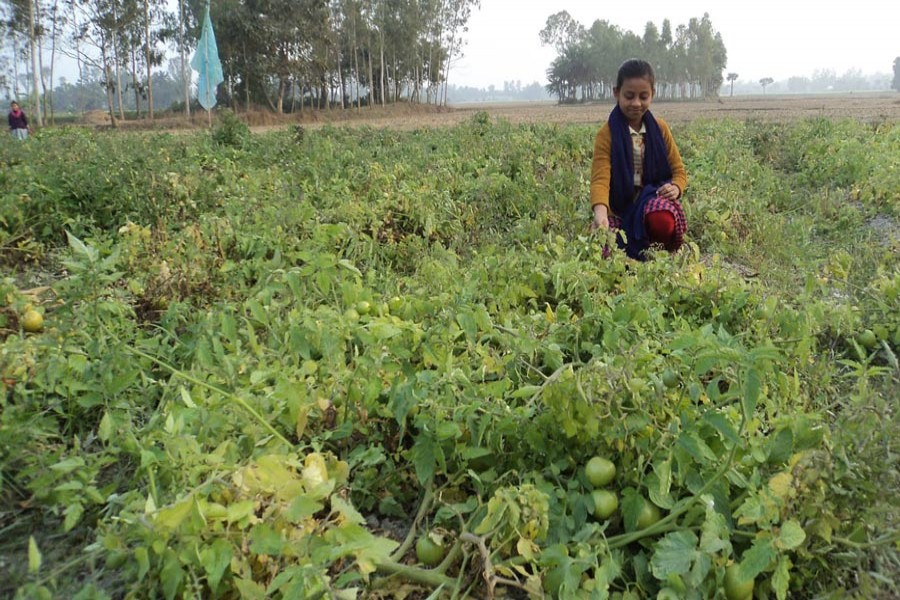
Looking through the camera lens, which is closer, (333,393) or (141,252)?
(333,393)

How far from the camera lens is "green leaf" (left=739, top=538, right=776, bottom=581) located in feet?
4.18

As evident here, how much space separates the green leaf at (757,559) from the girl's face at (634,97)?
114 inches

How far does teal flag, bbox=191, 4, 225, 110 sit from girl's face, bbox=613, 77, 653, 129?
47.8 feet

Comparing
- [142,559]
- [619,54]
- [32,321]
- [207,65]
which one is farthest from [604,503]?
[619,54]

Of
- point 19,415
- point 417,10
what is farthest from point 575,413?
point 417,10

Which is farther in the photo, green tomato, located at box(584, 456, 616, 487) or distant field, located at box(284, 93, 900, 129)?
distant field, located at box(284, 93, 900, 129)

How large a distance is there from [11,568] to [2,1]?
37.8m

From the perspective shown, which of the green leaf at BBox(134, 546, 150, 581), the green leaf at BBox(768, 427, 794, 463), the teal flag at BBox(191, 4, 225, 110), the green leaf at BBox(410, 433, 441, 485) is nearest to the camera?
the green leaf at BBox(134, 546, 150, 581)

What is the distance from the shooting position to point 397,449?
6.17 ft

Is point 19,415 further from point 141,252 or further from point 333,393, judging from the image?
point 141,252

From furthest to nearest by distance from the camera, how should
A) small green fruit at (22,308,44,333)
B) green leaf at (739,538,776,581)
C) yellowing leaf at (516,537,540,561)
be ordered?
small green fruit at (22,308,44,333), yellowing leaf at (516,537,540,561), green leaf at (739,538,776,581)

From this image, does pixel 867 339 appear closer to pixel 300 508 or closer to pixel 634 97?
pixel 634 97

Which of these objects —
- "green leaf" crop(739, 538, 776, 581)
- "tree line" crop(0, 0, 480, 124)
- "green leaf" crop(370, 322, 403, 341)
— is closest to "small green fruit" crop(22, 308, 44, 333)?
"green leaf" crop(370, 322, 403, 341)

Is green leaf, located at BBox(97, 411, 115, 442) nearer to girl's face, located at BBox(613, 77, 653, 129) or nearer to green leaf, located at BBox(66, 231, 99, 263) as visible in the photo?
green leaf, located at BBox(66, 231, 99, 263)
